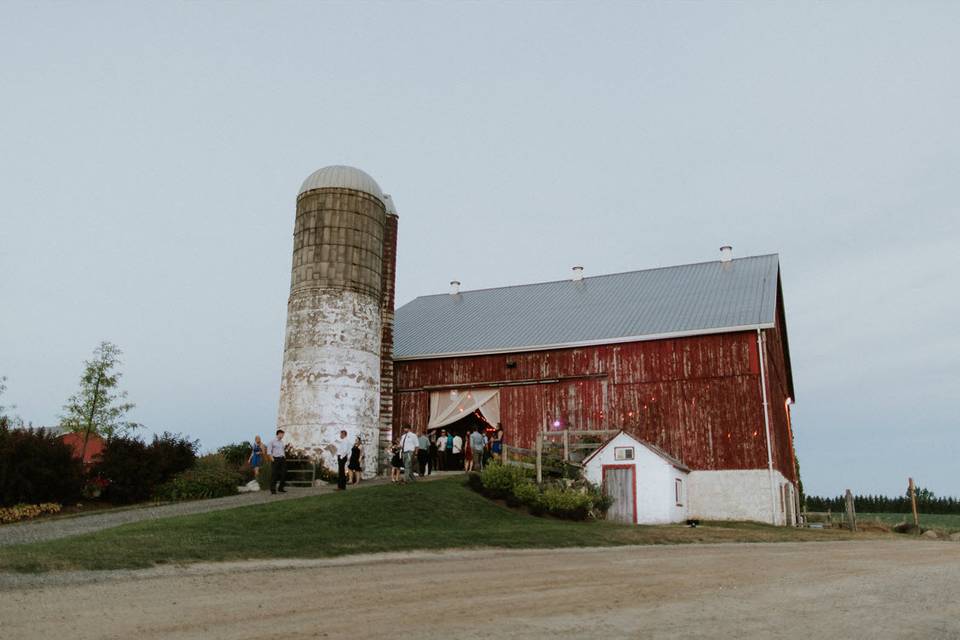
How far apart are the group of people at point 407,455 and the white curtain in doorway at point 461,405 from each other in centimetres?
61

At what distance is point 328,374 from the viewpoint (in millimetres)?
27312

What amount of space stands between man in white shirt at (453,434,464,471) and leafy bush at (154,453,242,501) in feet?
25.2

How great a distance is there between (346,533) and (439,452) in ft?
46.0

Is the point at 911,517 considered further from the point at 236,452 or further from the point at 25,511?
the point at 25,511

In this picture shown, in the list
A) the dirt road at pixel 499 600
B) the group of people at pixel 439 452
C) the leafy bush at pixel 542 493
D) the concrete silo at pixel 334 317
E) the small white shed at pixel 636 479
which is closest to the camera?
the dirt road at pixel 499 600

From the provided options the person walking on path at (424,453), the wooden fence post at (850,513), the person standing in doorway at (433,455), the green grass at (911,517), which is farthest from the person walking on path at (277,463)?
the green grass at (911,517)

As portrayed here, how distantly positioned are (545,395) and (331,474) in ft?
27.7

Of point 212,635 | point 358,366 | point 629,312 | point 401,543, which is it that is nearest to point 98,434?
point 358,366

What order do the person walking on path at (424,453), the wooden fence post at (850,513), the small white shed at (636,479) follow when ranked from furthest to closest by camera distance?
1. the wooden fence post at (850,513)
2. the person walking on path at (424,453)
3. the small white shed at (636,479)

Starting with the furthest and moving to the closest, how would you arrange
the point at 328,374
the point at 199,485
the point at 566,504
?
the point at 328,374 → the point at 199,485 → the point at 566,504

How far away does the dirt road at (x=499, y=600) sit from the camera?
7164 millimetres

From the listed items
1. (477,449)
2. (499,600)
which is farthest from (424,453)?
(499,600)

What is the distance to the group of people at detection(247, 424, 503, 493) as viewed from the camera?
22.1 metres

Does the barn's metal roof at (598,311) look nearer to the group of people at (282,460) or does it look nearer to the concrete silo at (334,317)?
the concrete silo at (334,317)
